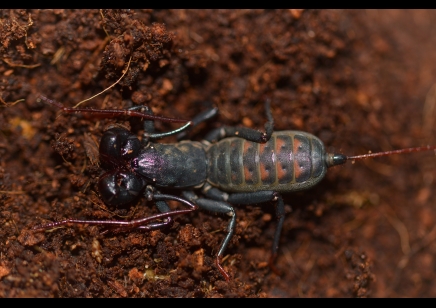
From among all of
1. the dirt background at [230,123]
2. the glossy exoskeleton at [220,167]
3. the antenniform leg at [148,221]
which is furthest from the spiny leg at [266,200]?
the antenniform leg at [148,221]

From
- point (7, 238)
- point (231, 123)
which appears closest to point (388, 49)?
point (231, 123)

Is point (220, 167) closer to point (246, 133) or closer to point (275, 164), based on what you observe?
point (246, 133)

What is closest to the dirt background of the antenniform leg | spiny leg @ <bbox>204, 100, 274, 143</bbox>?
the antenniform leg

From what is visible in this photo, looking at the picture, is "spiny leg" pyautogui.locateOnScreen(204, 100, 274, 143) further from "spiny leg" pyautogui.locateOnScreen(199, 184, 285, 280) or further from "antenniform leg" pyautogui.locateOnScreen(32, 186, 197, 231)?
"antenniform leg" pyautogui.locateOnScreen(32, 186, 197, 231)

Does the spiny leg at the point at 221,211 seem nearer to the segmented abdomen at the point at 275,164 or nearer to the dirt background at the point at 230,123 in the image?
the dirt background at the point at 230,123

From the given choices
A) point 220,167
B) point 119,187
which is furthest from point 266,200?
point 119,187
